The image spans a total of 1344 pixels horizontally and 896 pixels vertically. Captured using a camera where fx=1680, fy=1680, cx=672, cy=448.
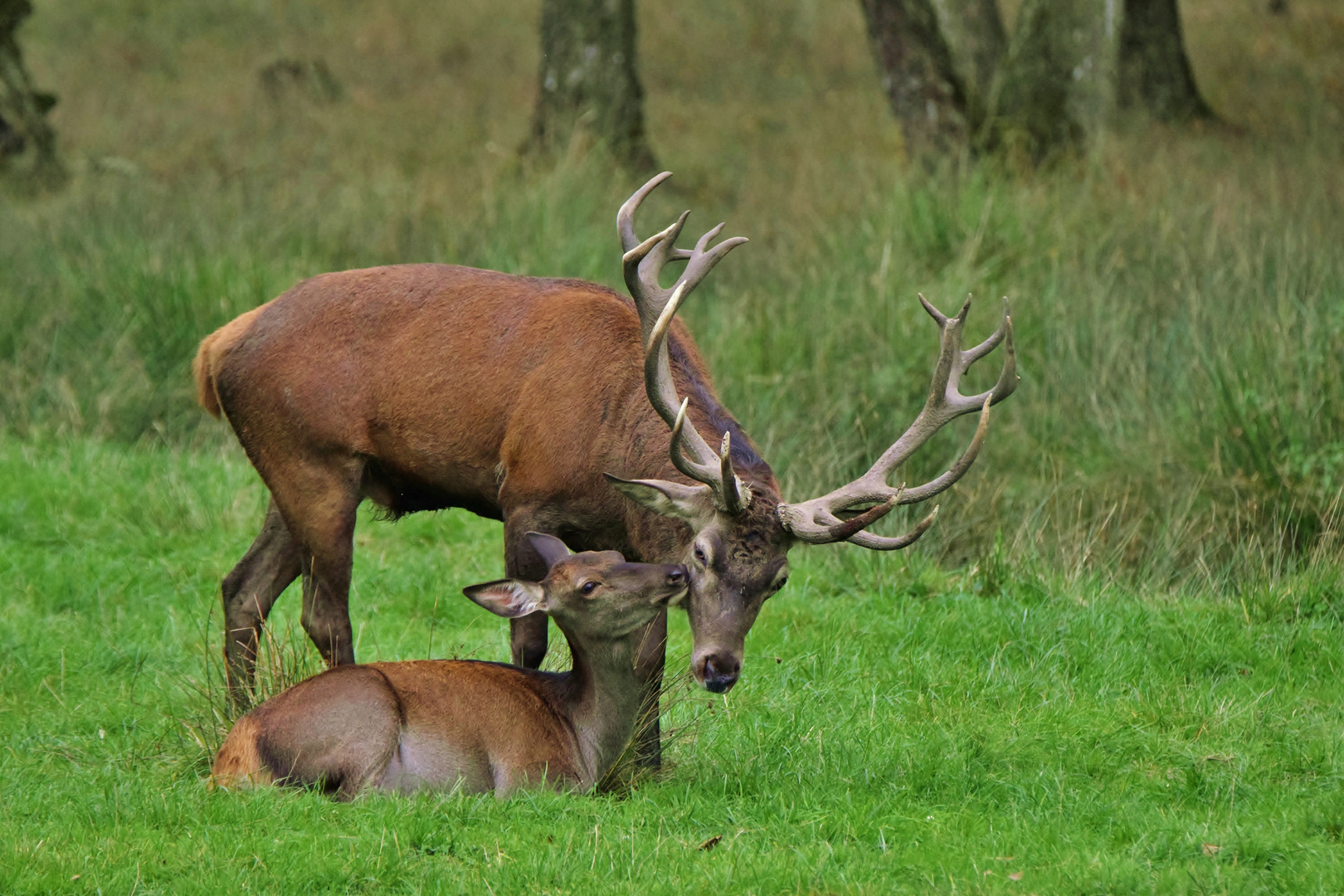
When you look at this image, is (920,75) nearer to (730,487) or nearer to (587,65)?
(587,65)

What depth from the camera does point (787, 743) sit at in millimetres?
6105

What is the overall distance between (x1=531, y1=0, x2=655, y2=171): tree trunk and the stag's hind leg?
10.3 meters

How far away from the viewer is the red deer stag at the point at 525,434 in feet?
19.4

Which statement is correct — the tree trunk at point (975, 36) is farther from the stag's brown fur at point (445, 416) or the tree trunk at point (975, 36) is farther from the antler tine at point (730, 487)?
the antler tine at point (730, 487)

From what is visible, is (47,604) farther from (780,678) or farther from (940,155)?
(940,155)

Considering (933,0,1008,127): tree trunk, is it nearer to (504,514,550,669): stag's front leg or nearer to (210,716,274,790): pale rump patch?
(504,514,550,669): stag's front leg

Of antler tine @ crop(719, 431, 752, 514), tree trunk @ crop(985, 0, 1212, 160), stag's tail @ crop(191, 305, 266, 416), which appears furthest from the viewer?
tree trunk @ crop(985, 0, 1212, 160)

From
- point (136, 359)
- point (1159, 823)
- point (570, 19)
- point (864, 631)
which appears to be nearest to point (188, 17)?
point (570, 19)

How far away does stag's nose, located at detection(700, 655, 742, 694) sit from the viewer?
570cm

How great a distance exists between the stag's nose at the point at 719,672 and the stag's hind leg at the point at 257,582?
7.22 ft

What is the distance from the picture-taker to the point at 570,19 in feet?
55.8

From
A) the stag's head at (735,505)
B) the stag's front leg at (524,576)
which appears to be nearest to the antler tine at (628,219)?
the stag's head at (735,505)

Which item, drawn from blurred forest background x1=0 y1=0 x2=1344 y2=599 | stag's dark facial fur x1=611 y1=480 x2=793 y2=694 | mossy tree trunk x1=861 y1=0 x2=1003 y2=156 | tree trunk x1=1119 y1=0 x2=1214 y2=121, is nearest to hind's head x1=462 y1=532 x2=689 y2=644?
stag's dark facial fur x1=611 y1=480 x2=793 y2=694

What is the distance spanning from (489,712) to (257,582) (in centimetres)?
185
